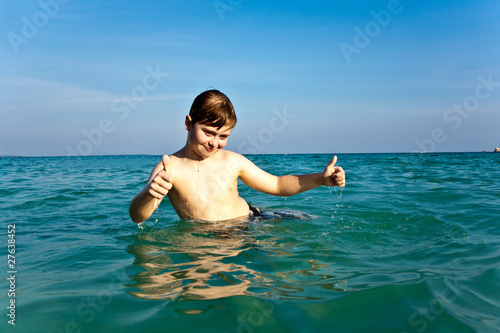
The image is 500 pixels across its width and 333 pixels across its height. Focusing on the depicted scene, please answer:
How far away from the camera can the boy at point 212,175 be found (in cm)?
334

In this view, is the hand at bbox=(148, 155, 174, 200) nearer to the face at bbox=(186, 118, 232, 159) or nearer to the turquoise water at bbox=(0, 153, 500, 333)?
the turquoise water at bbox=(0, 153, 500, 333)

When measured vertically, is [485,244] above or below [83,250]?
above

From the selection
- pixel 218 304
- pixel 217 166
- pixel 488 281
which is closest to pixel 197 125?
pixel 217 166

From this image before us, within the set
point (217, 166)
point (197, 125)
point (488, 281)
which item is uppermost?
point (197, 125)

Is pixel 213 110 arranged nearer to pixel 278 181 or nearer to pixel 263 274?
pixel 278 181

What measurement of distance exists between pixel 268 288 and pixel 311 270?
0.47 metres

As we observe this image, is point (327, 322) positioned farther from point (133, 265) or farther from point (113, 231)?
point (113, 231)

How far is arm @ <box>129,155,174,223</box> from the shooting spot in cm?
256

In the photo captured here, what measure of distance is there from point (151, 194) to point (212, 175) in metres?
1.22

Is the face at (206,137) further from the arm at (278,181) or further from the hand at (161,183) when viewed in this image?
the hand at (161,183)

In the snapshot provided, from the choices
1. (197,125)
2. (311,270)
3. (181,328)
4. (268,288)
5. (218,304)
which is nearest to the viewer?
(181,328)

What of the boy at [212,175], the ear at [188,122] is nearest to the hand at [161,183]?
the boy at [212,175]

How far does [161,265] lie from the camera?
8.43 ft

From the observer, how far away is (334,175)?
3355mm
